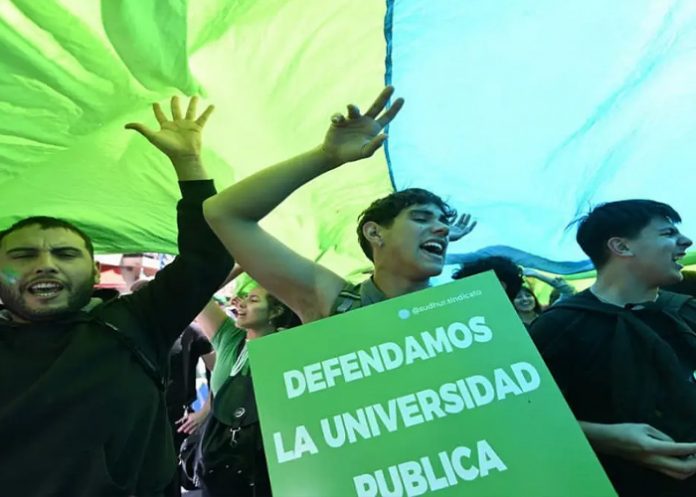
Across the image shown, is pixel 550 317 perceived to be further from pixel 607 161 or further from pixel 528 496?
pixel 607 161

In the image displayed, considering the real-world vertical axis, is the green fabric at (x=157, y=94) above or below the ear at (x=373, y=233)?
above

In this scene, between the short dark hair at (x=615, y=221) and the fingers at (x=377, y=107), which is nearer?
the fingers at (x=377, y=107)

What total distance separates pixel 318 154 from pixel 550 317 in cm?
55

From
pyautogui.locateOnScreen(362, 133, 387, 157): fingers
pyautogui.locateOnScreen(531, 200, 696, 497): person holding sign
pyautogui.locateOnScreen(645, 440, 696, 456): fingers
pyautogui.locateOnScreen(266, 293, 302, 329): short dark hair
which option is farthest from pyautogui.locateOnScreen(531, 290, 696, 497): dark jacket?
pyautogui.locateOnScreen(266, 293, 302, 329): short dark hair

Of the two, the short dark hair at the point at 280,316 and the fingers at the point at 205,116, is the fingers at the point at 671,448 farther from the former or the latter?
the short dark hair at the point at 280,316

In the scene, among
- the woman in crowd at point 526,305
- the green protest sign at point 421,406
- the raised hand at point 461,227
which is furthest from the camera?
the woman in crowd at point 526,305

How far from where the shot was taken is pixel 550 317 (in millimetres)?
1202

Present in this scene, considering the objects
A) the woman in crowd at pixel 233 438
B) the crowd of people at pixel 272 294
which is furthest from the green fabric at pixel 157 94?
the woman in crowd at pixel 233 438

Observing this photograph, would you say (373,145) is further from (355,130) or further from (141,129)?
(141,129)

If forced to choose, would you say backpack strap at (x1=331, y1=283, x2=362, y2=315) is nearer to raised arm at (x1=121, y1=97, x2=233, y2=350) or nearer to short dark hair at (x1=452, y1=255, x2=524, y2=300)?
raised arm at (x1=121, y1=97, x2=233, y2=350)

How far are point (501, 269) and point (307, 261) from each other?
966 millimetres

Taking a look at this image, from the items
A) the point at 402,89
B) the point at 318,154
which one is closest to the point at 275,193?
the point at 318,154

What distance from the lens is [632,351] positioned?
1.11 metres

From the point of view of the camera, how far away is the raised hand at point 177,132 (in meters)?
1.27
